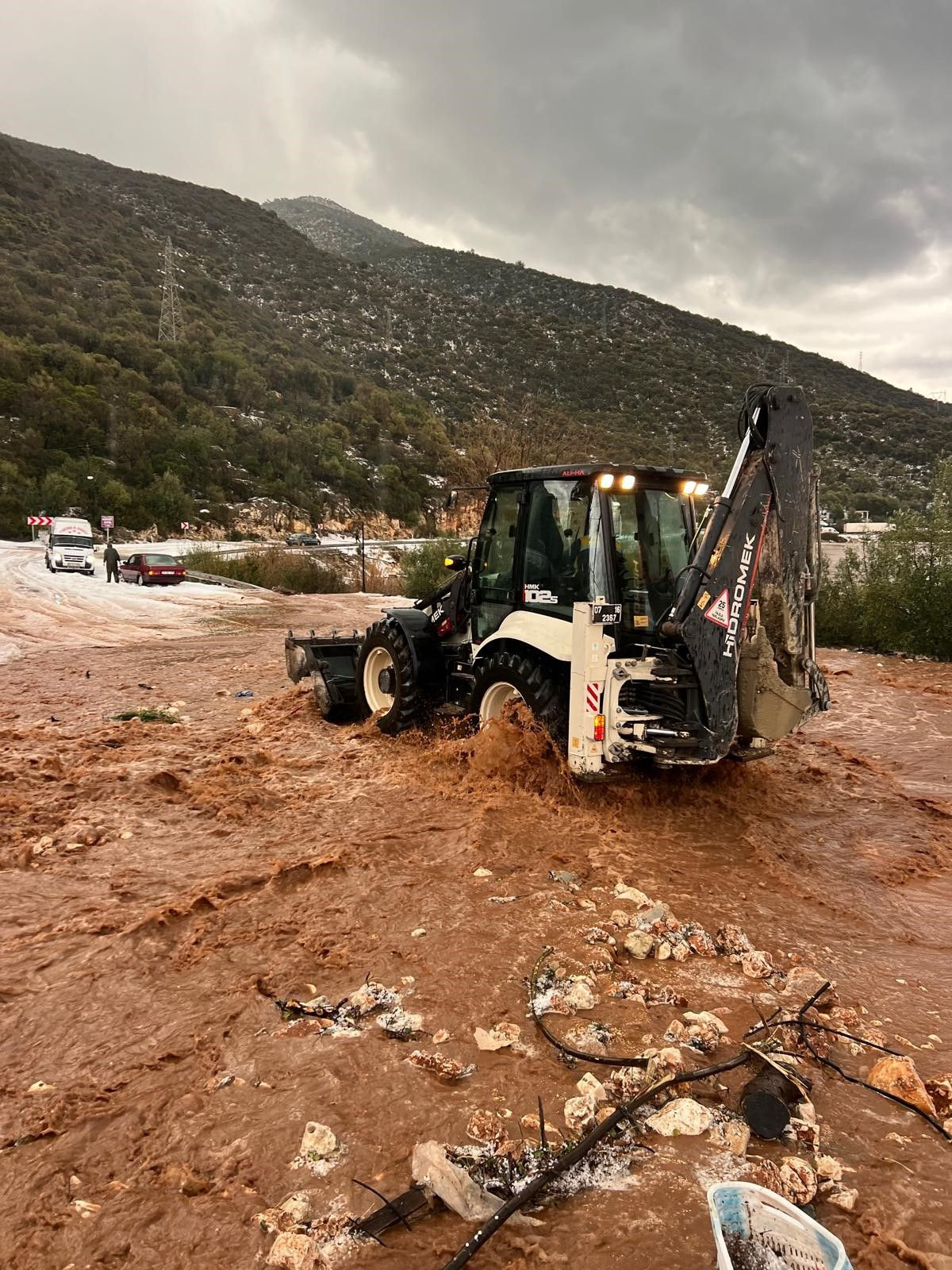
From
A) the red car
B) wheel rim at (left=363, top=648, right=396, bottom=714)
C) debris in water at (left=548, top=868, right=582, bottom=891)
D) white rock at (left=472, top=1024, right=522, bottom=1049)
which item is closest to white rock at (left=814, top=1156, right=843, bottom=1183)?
white rock at (left=472, top=1024, right=522, bottom=1049)

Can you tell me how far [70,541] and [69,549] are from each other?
15.0 inches

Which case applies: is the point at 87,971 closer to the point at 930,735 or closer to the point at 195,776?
the point at 195,776

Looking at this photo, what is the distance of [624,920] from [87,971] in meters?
2.73

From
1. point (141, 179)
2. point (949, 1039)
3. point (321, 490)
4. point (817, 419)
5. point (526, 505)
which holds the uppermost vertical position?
point (141, 179)

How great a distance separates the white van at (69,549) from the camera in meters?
25.2

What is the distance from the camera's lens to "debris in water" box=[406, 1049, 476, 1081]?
118 inches

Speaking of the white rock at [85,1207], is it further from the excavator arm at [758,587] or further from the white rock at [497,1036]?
the excavator arm at [758,587]

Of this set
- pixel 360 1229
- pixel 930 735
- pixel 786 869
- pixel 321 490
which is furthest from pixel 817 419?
pixel 360 1229

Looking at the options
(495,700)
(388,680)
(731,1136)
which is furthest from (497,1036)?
(388,680)

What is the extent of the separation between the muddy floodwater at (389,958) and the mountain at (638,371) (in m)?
34.6

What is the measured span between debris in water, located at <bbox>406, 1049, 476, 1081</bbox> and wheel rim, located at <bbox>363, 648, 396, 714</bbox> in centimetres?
541

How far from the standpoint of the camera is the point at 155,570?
77.9ft

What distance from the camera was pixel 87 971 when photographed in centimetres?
379

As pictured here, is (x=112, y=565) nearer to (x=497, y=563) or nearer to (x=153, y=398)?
(x=497, y=563)
